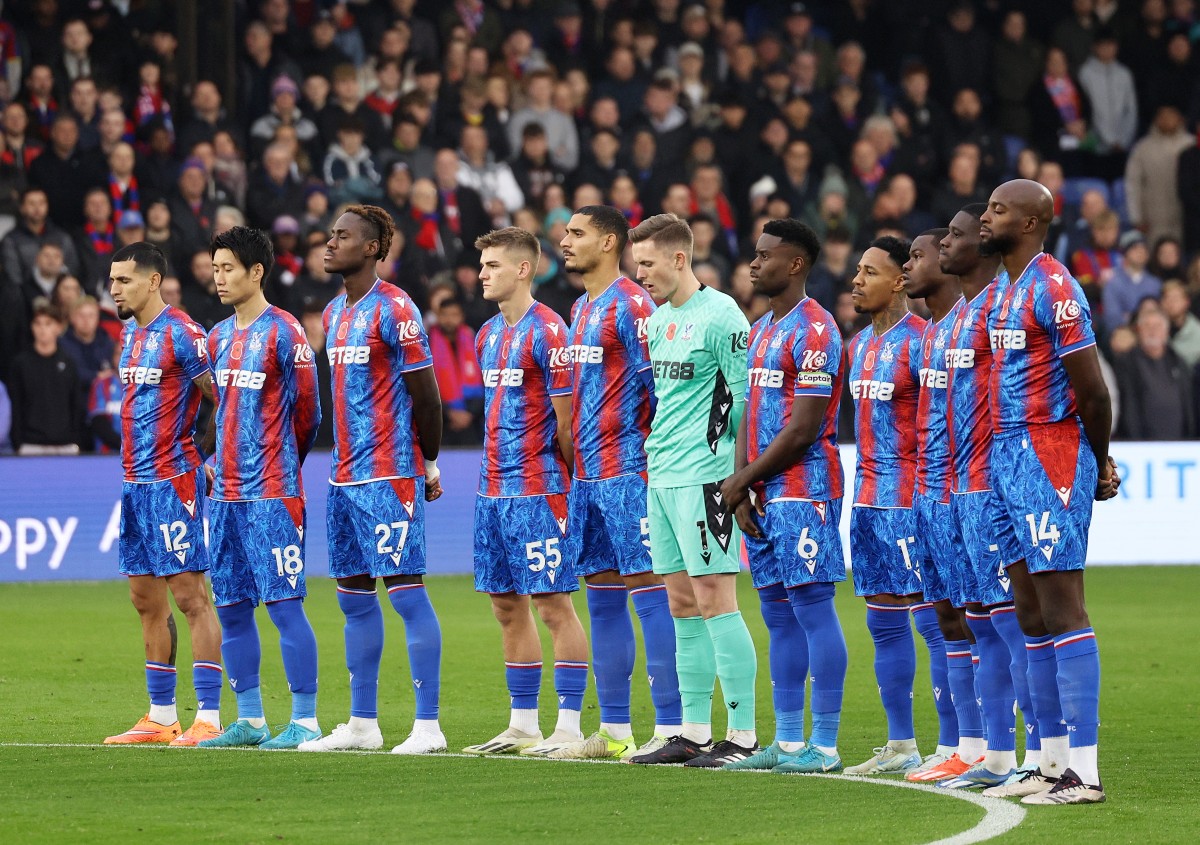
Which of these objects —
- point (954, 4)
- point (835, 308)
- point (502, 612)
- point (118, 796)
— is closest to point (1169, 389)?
point (835, 308)

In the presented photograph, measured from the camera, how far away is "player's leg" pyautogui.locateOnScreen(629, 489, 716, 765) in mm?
9594

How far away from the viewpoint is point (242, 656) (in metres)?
10.3

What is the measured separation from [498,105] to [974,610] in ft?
46.9

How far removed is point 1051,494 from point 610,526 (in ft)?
7.93

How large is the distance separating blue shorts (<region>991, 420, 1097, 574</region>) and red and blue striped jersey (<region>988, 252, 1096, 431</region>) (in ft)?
0.30

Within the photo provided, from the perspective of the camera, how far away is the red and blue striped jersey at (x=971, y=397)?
8.84 m

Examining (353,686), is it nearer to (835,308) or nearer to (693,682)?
(693,682)

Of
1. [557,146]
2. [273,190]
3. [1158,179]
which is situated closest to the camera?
[273,190]

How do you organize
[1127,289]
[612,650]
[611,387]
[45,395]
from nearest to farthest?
[612,650], [611,387], [45,395], [1127,289]

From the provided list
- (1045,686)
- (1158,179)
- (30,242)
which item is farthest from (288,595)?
(1158,179)

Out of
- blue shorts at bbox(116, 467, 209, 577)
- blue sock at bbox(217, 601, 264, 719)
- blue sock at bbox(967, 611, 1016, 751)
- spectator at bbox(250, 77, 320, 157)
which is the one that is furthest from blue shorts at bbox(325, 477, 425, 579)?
spectator at bbox(250, 77, 320, 157)

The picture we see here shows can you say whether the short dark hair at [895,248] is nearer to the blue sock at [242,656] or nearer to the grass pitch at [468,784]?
the grass pitch at [468,784]

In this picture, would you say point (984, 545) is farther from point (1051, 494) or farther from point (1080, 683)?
point (1080, 683)

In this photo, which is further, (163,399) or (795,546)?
(163,399)
